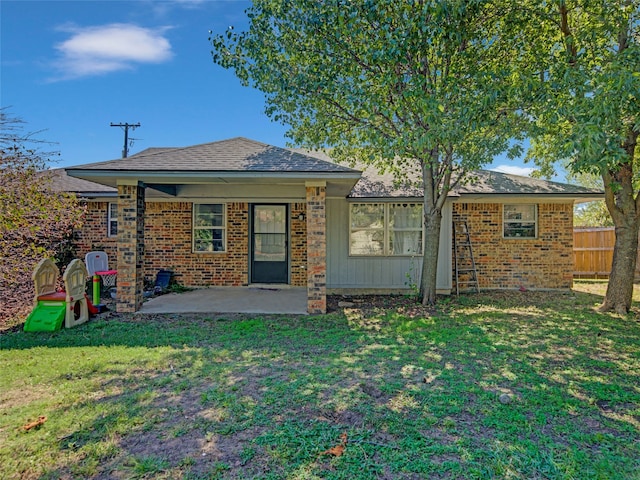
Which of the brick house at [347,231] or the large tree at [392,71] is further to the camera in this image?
the brick house at [347,231]

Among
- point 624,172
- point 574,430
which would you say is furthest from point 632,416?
point 624,172

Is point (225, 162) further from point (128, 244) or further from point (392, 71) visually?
point (392, 71)

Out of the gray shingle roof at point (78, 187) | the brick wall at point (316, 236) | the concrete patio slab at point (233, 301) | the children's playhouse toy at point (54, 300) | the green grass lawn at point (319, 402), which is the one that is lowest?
the green grass lawn at point (319, 402)

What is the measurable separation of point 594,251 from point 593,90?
11.1 metres

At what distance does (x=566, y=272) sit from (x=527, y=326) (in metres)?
5.31

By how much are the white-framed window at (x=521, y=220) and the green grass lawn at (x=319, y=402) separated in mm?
4811

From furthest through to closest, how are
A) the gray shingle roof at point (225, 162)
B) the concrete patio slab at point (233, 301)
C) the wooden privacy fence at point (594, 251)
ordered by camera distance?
the wooden privacy fence at point (594, 251) < the concrete patio slab at point (233, 301) < the gray shingle roof at point (225, 162)

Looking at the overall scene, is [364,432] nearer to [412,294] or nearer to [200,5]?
[412,294]

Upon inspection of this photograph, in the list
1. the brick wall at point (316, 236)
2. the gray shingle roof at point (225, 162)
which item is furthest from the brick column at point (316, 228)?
the gray shingle roof at point (225, 162)

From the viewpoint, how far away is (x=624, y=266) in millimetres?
7387

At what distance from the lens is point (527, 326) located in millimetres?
6453

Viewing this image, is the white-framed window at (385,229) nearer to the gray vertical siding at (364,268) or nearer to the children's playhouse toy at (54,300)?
the gray vertical siding at (364,268)

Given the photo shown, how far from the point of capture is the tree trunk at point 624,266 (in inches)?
288

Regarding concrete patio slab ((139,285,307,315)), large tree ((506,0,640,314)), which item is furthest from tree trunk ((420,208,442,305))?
concrete patio slab ((139,285,307,315))
